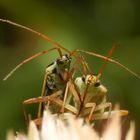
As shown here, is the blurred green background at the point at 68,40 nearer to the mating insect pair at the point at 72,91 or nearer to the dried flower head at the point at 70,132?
the mating insect pair at the point at 72,91

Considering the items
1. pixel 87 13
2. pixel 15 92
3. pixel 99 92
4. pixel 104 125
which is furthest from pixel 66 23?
pixel 104 125

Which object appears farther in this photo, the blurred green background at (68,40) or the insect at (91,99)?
the blurred green background at (68,40)

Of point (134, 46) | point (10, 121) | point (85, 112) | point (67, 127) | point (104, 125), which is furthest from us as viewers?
point (134, 46)

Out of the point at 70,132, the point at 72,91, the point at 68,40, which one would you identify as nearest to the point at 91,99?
the point at 72,91

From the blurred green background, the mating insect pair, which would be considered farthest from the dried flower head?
the blurred green background

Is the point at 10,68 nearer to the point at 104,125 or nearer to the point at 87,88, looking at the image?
the point at 87,88

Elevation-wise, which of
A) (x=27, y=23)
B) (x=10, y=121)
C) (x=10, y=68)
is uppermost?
(x=27, y=23)

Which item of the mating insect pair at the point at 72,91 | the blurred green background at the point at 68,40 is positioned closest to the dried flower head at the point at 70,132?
the mating insect pair at the point at 72,91

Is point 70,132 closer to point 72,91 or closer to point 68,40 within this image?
point 72,91
